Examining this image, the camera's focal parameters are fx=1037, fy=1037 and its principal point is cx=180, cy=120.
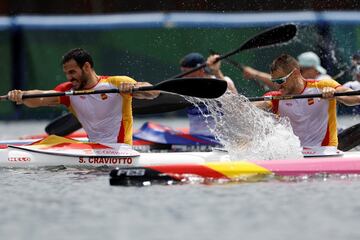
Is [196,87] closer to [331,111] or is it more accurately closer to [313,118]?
[313,118]

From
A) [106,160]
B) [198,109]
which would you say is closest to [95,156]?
[106,160]

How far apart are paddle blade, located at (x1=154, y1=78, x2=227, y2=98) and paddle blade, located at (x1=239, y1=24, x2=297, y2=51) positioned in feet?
4.90

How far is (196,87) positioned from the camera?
9.98 m

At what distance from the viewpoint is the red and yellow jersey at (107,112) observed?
10.2m

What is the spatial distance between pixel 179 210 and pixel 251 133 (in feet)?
10.4

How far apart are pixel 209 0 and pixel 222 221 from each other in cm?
1522

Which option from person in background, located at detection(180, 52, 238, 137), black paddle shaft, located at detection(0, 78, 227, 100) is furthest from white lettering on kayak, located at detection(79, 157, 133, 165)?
person in background, located at detection(180, 52, 238, 137)

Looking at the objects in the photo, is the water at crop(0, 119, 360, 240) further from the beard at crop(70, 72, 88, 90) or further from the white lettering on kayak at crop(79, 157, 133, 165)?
the beard at crop(70, 72, 88, 90)

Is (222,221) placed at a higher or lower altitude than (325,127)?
lower

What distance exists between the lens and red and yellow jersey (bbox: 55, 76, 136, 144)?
10.2 meters

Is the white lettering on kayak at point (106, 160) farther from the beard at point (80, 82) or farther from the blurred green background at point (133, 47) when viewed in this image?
the blurred green background at point (133, 47)

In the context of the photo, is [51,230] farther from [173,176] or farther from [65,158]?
[65,158]

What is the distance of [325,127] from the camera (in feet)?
33.4

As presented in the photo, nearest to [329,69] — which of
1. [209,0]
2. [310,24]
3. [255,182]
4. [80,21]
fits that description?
[310,24]
